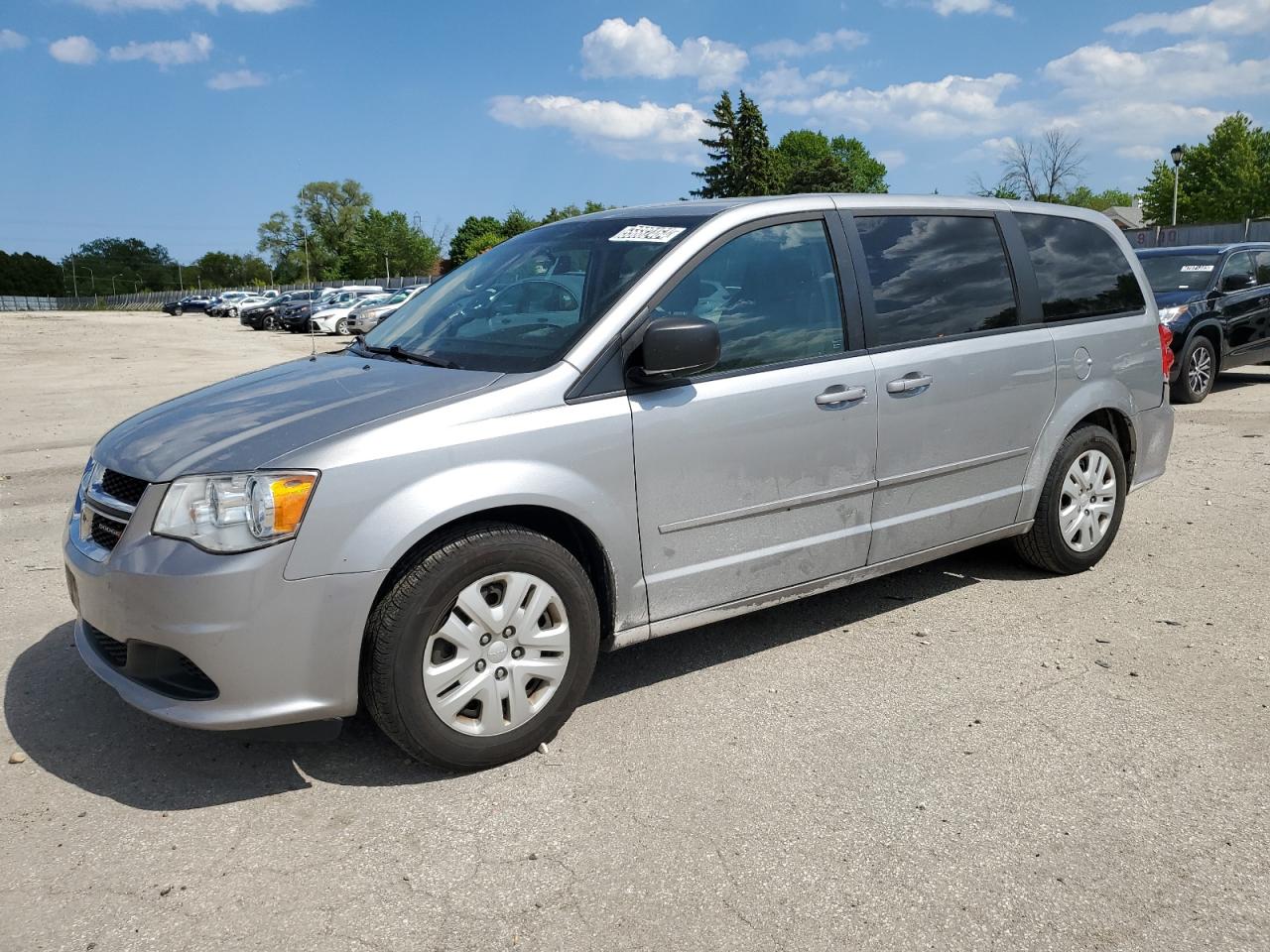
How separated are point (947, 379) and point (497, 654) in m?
2.30

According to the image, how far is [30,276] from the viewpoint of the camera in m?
141

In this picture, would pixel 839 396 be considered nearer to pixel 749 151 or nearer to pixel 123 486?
pixel 123 486

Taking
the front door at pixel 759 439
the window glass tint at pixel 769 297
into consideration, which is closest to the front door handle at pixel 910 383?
the front door at pixel 759 439

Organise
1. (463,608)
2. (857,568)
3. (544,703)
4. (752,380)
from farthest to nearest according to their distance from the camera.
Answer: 1. (857,568)
2. (752,380)
3. (544,703)
4. (463,608)

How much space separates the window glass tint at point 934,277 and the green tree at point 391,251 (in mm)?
108187

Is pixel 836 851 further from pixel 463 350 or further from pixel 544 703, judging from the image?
pixel 463 350

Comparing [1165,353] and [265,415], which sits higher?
A: [265,415]

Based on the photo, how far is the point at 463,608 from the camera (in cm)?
313

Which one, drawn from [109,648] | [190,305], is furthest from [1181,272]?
[190,305]

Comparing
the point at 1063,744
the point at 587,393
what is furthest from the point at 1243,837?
the point at 587,393

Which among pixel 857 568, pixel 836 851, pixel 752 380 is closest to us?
pixel 836 851

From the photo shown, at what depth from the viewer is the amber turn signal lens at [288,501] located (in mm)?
2898

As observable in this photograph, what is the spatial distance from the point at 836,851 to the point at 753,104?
73.1 m

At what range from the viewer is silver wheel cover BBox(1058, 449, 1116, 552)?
5020mm
